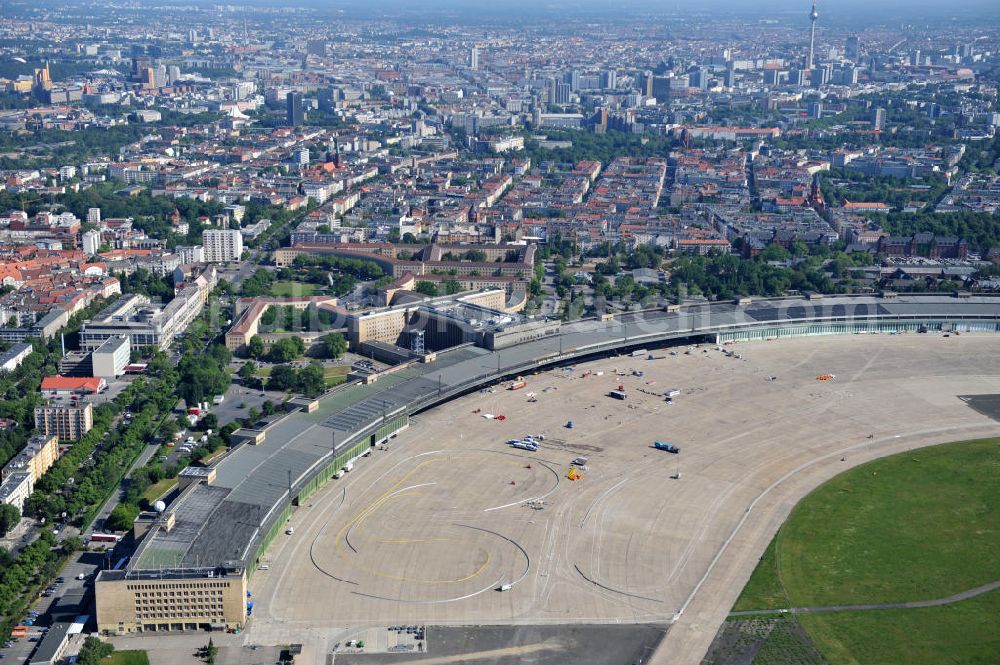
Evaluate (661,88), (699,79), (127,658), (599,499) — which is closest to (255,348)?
(599,499)

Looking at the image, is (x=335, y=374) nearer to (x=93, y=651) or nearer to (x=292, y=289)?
(x=292, y=289)

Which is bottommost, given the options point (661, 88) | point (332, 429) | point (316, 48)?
point (332, 429)

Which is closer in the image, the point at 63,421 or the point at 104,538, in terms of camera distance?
the point at 104,538

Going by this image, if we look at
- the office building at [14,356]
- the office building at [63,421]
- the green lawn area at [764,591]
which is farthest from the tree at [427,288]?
the green lawn area at [764,591]

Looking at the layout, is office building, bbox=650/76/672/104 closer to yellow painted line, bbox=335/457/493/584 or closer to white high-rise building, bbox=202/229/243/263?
white high-rise building, bbox=202/229/243/263

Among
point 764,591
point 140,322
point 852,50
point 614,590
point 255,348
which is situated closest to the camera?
point 614,590

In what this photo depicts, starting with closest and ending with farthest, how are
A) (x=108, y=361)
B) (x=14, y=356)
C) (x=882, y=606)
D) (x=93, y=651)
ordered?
(x=93, y=651)
(x=882, y=606)
(x=108, y=361)
(x=14, y=356)

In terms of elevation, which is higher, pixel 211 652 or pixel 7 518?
pixel 7 518
